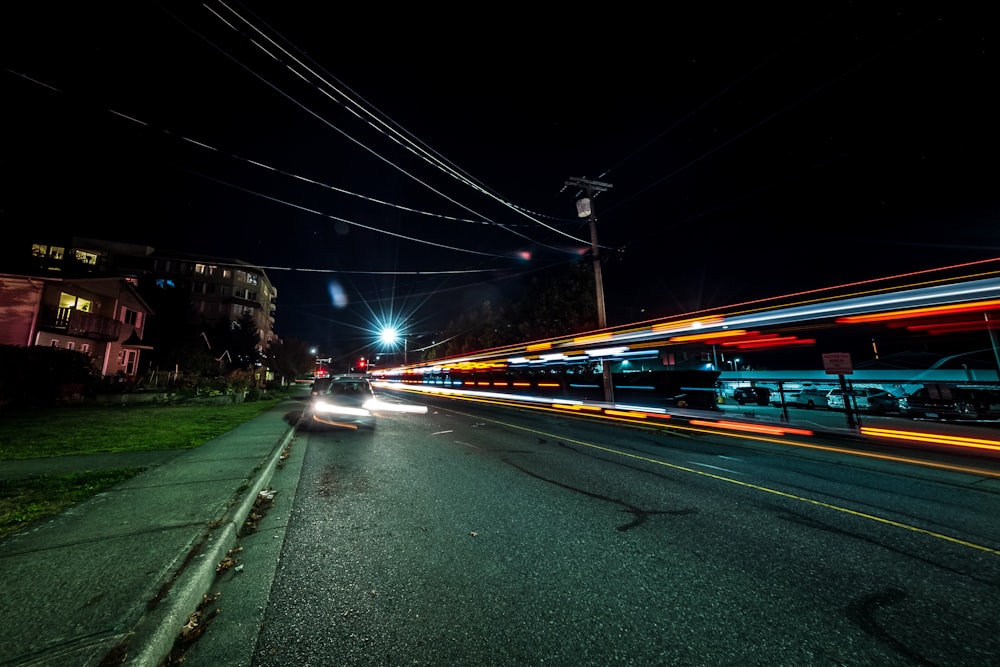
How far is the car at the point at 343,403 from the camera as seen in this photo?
13.4 meters

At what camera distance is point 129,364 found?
3173 centimetres

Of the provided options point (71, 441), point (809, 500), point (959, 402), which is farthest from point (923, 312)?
point (71, 441)

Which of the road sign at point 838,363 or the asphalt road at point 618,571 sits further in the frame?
the road sign at point 838,363

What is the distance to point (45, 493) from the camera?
4578mm

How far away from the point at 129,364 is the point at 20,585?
41.3 m

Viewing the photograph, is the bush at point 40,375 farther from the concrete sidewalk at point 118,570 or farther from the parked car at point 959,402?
the parked car at point 959,402

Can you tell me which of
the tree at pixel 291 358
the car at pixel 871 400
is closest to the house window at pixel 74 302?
the tree at pixel 291 358

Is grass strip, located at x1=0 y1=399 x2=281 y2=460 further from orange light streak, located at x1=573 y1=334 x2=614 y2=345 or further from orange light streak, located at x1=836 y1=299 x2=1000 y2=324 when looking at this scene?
orange light streak, located at x1=836 y1=299 x2=1000 y2=324

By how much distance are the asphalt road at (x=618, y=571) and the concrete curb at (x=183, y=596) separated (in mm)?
187

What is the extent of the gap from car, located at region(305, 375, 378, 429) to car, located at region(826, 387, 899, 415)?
64.6 ft

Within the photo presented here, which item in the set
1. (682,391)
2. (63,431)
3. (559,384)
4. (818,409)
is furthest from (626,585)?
(559,384)

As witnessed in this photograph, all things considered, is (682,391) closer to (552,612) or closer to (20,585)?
(552,612)

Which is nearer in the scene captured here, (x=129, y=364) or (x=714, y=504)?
(x=714, y=504)

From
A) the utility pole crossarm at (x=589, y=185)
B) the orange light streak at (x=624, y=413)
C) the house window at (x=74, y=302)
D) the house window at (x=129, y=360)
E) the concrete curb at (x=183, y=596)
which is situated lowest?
the orange light streak at (x=624, y=413)
